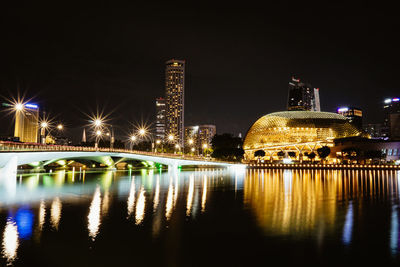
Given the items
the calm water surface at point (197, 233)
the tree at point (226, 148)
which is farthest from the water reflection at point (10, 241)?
the tree at point (226, 148)

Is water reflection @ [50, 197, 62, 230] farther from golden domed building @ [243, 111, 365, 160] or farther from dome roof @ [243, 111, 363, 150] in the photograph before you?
dome roof @ [243, 111, 363, 150]

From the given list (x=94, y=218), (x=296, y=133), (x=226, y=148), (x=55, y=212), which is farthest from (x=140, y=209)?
(x=296, y=133)

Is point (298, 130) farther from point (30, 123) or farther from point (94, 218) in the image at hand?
point (94, 218)

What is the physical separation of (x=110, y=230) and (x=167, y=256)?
184 inches

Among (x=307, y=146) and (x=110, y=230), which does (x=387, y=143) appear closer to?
(x=307, y=146)

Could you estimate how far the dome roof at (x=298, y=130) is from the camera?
144125mm

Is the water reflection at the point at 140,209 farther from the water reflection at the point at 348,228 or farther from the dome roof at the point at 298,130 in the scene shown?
the dome roof at the point at 298,130

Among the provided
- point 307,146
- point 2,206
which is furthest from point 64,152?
point 307,146

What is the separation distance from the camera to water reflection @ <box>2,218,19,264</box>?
11.2m

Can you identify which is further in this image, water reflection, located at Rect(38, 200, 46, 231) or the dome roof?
the dome roof

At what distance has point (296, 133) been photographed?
477 feet

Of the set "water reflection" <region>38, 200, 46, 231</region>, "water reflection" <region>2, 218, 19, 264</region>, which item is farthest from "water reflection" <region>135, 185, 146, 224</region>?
"water reflection" <region>2, 218, 19, 264</region>

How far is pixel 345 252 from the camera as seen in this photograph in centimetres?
1205

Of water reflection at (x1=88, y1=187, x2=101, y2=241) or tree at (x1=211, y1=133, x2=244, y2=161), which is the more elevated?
tree at (x1=211, y1=133, x2=244, y2=161)
